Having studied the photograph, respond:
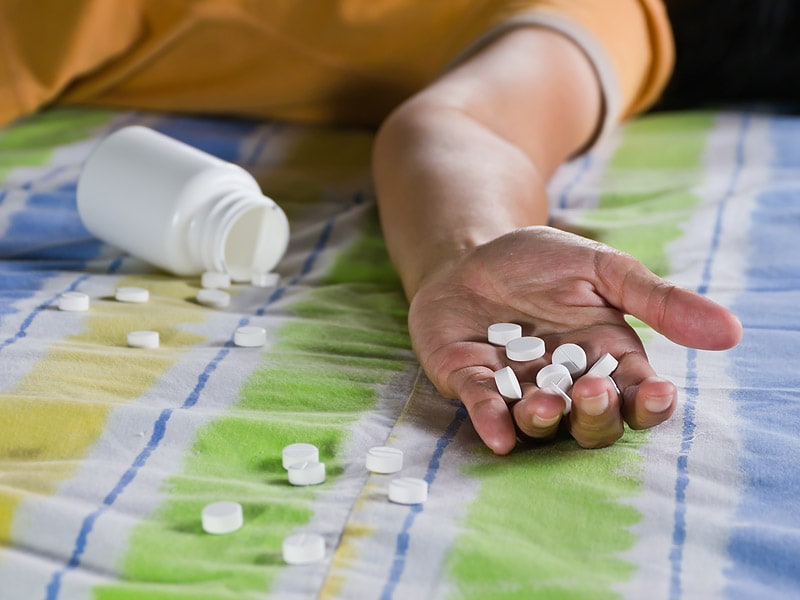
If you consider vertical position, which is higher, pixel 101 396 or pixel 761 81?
pixel 101 396

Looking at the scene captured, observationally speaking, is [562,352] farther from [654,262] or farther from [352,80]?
[352,80]

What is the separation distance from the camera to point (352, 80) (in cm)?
147

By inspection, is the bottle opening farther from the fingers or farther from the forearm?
the fingers

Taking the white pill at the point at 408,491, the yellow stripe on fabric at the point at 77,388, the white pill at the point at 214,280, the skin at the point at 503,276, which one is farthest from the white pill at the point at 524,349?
the white pill at the point at 214,280

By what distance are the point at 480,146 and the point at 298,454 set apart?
1.62 ft

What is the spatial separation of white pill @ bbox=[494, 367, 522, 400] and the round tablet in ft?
1.26

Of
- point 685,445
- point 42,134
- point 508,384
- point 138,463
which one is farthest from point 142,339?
point 42,134

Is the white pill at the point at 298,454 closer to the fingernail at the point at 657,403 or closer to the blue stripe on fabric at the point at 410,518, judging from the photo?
the blue stripe on fabric at the point at 410,518

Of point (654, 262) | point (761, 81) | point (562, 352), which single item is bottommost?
point (761, 81)

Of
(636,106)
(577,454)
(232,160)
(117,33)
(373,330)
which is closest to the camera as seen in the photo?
(577,454)

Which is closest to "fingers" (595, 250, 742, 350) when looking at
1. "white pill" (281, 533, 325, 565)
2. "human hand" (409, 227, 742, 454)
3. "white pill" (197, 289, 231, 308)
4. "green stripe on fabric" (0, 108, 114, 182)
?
"human hand" (409, 227, 742, 454)

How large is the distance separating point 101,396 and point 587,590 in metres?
0.37

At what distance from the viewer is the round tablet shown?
3.14ft

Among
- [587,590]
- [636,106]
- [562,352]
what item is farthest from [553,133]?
[587,590]
